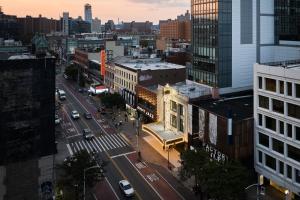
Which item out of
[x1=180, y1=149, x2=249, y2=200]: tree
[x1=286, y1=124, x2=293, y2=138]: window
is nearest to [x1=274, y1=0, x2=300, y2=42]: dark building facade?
[x1=286, y1=124, x2=293, y2=138]: window

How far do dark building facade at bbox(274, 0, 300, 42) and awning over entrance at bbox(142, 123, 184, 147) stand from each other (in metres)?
37.9

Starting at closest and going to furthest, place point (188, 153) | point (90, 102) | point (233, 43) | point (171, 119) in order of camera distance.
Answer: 1. point (188, 153)
2. point (171, 119)
3. point (233, 43)
4. point (90, 102)

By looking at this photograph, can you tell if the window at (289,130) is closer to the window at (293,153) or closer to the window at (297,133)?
the window at (297,133)

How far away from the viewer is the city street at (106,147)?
174 ft

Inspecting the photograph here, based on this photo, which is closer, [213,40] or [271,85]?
[271,85]

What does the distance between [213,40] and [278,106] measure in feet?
115

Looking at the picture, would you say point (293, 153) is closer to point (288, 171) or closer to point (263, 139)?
point (288, 171)

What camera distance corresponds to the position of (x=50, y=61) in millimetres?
62000

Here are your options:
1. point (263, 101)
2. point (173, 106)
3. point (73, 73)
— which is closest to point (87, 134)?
point (173, 106)

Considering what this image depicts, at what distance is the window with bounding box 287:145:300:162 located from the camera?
4641 centimetres

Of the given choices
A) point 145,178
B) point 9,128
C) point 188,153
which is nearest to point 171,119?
point 145,178

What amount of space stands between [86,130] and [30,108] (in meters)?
23.0

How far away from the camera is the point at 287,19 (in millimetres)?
85562

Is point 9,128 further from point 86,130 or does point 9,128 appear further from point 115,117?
point 115,117
